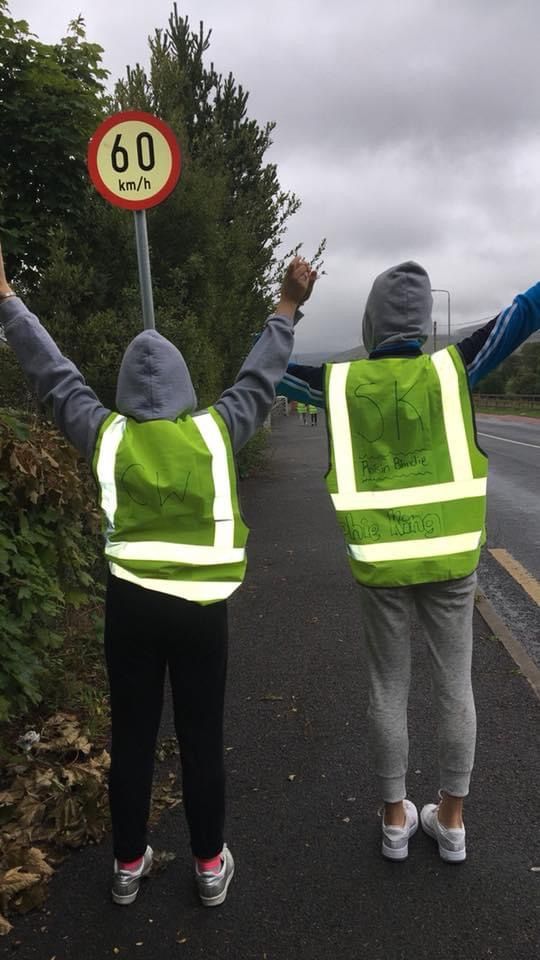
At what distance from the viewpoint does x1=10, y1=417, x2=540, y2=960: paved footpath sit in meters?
2.27

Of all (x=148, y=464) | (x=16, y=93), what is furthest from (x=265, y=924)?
(x=16, y=93)

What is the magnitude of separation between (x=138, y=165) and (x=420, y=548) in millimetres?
2399

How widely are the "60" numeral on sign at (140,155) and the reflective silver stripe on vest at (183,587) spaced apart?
7.44 ft

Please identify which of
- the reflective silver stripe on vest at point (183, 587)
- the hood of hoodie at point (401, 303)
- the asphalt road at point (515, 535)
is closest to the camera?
the reflective silver stripe on vest at point (183, 587)

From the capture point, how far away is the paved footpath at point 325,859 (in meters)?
2.27

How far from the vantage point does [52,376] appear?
234 cm

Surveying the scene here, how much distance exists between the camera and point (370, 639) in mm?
2559

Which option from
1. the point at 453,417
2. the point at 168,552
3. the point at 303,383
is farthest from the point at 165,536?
the point at 453,417

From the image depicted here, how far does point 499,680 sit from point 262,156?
12.0 meters

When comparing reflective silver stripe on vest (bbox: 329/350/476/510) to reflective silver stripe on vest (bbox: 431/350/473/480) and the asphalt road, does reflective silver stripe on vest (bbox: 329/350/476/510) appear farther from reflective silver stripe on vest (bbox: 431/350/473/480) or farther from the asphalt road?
the asphalt road

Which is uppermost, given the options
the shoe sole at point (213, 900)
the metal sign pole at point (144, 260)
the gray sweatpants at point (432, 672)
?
the metal sign pole at point (144, 260)

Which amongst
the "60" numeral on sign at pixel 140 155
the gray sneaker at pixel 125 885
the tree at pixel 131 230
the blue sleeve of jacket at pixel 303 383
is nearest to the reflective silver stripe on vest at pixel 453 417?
the blue sleeve of jacket at pixel 303 383

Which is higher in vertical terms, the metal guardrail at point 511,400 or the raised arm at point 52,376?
the raised arm at point 52,376

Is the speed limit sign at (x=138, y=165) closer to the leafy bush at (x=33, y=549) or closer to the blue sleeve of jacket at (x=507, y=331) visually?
the leafy bush at (x=33, y=549)
